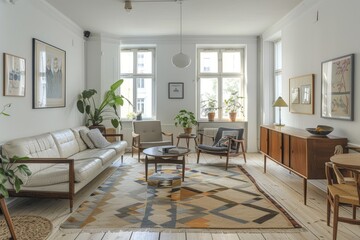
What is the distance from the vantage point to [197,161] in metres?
6.14

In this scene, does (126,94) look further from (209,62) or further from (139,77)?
(209,62)

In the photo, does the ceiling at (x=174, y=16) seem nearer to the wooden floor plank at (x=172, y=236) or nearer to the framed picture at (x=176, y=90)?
the framed picture at (x=176, y=90)

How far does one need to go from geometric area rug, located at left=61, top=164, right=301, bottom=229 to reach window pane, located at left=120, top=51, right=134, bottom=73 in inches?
139

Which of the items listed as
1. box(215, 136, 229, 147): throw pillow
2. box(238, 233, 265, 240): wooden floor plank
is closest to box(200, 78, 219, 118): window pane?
box(215, 136, 229, 147): throw pillow

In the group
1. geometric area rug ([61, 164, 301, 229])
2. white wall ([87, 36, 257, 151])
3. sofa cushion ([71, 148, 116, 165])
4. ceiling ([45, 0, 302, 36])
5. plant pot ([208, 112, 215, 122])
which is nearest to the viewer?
geometric area rug ([61, 164, 301, 229])

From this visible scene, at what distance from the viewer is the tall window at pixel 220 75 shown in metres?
7.62

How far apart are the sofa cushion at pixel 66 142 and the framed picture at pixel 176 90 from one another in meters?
2.89

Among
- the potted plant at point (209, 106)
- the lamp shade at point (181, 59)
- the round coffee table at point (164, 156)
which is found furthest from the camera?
the potted plant at point (209, 106)

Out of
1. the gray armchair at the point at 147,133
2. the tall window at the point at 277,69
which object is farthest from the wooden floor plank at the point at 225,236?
the tall window at the point at 277,69

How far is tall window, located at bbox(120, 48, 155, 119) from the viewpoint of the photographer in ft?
24.9

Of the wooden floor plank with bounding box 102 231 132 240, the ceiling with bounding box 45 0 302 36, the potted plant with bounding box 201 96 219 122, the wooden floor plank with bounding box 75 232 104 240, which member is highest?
the ceiling with bounding box 45 0 302 36

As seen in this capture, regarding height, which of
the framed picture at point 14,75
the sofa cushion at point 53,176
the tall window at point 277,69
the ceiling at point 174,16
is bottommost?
the sofa cushion at point 53,176

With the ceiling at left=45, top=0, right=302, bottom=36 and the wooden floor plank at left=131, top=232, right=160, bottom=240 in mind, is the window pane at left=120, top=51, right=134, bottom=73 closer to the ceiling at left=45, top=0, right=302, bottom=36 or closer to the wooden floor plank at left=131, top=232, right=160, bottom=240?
the ceiling at left=45, top=0, right=302, bottom=36

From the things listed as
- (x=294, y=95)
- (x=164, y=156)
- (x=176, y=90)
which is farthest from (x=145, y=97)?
(x=294, y=95)
